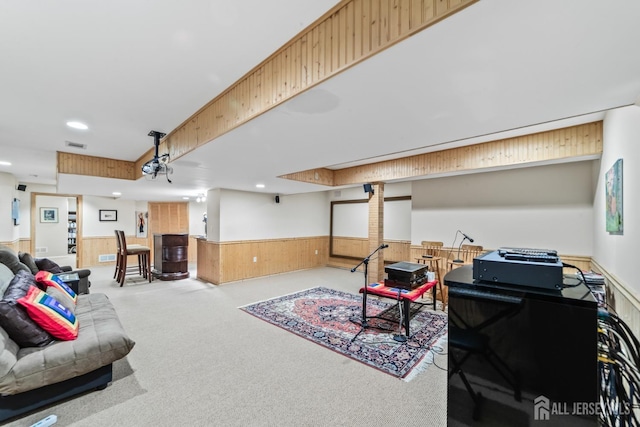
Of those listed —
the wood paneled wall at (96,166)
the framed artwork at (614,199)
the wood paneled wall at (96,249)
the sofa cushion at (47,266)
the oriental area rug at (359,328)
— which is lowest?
the oriental area rug at (359,328)

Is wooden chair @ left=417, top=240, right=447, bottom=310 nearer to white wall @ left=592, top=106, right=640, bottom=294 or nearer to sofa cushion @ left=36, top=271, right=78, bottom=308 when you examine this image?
white wall @ left=592, top=106, right=640, bottom=294

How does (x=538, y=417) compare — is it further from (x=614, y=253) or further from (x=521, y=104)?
(x=614, y=253)

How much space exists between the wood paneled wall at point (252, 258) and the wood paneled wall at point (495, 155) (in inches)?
95.0

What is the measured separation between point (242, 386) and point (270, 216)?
503 cm

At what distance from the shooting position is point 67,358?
2047 mm

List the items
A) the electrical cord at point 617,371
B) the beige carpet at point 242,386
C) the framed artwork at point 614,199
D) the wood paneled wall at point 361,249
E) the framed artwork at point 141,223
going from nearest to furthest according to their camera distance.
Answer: the electrical cord at point 617,371 < the beige carpet at point 242,386 < the framed artwork at point 614,199 < the wood paneled wall at point 361,249 < the framed artwork at point 141,223

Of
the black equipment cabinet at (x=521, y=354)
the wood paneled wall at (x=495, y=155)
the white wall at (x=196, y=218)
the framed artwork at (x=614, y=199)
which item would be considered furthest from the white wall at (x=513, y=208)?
the white wall at (x=196, y=218)

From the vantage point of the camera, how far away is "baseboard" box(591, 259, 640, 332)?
1.74 meters

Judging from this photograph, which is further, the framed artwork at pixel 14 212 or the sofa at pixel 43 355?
the framed artwork at pixel 14 212

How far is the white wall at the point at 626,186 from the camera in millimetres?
1888

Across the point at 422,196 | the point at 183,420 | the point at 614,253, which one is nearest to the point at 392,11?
the point at 183,420

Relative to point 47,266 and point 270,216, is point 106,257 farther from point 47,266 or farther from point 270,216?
point 270,216

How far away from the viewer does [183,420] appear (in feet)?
6.44

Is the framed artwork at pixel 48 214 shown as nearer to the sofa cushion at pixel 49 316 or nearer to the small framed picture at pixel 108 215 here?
the small framed picture at pixel 108 215
